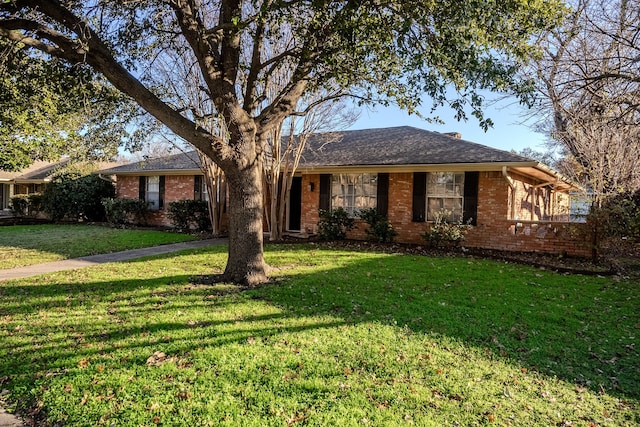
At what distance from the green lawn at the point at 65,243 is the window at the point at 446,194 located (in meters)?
8.25

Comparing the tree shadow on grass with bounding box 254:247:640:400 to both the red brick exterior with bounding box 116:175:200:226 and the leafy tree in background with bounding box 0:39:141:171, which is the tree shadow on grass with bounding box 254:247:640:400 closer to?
the leafy tree in background with bounding box 0:39:141:171

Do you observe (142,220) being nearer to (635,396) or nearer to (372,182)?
(372,182)

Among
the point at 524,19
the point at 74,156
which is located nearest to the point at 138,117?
the point at 74,156

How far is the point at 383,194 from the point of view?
521 inches

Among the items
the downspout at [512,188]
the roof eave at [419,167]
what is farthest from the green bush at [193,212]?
the downspout at [512,188]

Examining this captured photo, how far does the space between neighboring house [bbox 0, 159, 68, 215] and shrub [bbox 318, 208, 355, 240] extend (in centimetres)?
2173

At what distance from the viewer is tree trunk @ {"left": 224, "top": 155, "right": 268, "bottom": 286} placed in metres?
6.97

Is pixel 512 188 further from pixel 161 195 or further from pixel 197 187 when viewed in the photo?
pixel 161 195

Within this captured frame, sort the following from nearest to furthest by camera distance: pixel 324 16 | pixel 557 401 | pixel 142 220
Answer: pixel 557 401 < pixel 324 16 < pixel 142 220

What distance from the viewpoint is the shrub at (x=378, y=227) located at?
12.7 metres

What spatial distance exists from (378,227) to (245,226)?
651 cm

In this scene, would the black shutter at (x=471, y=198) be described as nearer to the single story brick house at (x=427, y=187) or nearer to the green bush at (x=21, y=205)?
the single story brick house at (x=427, y=187)

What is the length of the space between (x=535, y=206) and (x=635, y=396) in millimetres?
12912

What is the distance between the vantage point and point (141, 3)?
777cm
